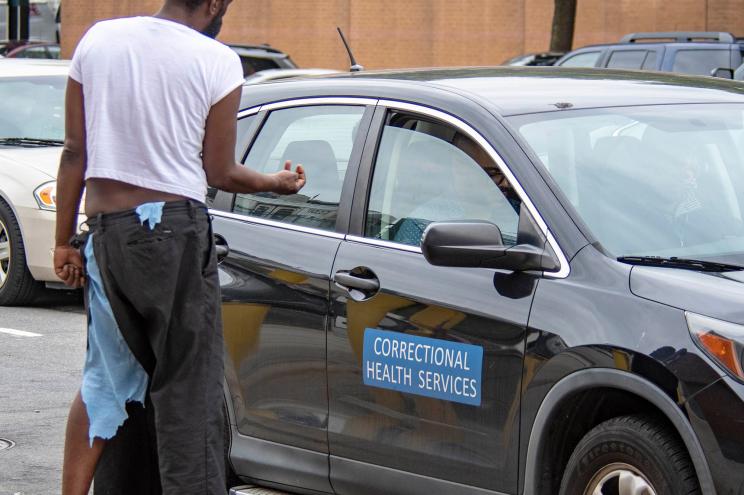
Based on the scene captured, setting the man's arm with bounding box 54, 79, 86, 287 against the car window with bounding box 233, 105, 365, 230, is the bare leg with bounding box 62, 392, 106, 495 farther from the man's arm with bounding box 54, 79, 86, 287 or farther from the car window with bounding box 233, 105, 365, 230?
the car window with bounding box 233, 105, 365, 230

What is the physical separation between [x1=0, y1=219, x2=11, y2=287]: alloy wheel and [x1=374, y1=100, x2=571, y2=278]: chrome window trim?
6.43 metres

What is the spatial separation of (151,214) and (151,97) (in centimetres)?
33

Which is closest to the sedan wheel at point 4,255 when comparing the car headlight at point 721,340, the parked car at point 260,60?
the car headlight at point 721,340

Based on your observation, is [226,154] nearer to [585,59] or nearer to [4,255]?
[4,255]

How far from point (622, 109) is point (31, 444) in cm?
324

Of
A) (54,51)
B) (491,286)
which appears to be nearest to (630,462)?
(491,286)

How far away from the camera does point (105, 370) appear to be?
4398mm

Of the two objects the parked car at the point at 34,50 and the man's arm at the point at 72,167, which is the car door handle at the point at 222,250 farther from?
the parked car at the point at 34,50

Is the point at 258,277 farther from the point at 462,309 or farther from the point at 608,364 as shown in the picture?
the point at 608,364

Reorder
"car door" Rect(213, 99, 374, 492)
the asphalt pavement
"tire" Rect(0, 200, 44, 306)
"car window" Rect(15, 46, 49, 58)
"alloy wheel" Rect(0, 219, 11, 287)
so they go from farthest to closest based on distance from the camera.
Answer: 1. "car window" Rect(15, 46, 49, 58)
2. "alloy wheel" Rect(0, 219, 11, 287)
3. "tire" Rect(0, 200, 44, 306)
4. the asphalt pavement
5. "car door" Rect(213, 99, 374, 492)

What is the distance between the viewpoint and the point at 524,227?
15.1ft

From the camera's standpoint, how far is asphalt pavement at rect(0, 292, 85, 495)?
20.8 feet

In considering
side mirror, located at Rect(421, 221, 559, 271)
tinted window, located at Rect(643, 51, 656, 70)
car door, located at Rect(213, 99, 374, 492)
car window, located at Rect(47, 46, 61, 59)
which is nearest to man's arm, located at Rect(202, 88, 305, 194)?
side mirror, located at Rect(421, 221, 559, 271)

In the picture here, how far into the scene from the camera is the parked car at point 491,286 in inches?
164
